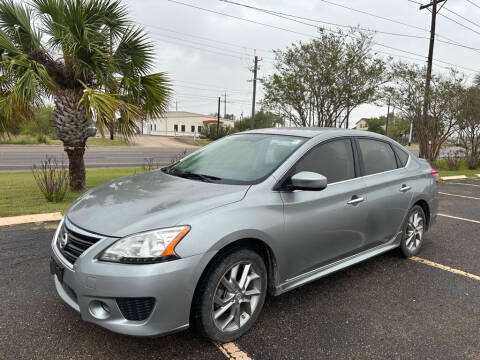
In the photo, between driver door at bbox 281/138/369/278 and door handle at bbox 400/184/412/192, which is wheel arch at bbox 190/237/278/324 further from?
door handle at bbox 400/184/412/192

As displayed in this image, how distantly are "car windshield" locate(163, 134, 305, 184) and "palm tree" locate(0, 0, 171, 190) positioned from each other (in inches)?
132

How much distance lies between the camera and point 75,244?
8.09ft

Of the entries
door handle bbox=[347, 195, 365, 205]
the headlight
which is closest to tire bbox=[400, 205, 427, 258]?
door handle bbox=[347, 195, 365, 205]

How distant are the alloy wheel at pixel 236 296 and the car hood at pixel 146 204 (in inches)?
20.1

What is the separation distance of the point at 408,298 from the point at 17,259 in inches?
162

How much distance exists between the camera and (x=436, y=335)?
2795 millimetres

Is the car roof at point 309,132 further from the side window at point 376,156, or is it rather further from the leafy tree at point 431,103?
the leafy tree at point 431,103

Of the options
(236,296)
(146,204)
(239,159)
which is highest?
(239,159)

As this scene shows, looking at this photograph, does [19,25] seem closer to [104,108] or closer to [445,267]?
[104,108]

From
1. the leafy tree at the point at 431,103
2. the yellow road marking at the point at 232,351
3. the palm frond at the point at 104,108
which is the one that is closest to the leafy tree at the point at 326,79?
the leafy tree at the point at 431,103

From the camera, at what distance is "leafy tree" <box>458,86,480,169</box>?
15.8 metres

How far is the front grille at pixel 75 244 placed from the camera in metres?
2.38

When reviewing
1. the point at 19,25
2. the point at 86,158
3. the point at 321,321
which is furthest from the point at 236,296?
the point at 86,158

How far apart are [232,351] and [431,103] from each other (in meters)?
16.8
